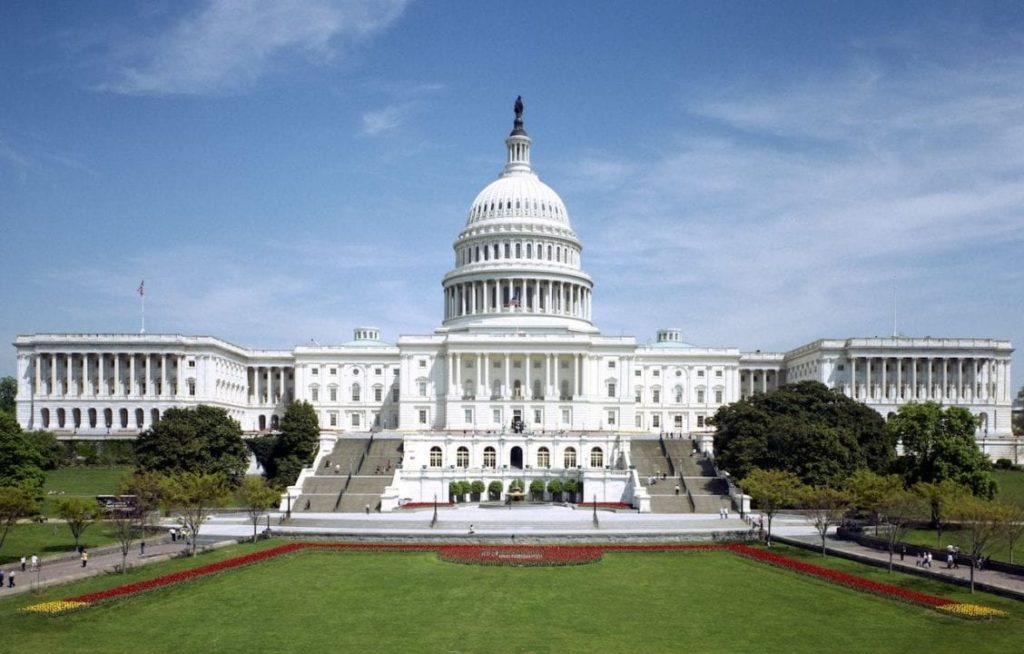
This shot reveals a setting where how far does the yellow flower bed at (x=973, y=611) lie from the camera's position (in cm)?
3762

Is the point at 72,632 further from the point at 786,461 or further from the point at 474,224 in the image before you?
the point at 474,224

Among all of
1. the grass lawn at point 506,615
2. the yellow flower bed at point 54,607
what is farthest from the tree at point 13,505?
the yellow flower bed at point 54,607

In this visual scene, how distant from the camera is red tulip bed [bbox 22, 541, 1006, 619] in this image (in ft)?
129

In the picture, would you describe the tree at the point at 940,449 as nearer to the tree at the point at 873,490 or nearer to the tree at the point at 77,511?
the tree at the point at 873,490

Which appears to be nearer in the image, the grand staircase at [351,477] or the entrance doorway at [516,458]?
the grand staircase at [351,477]

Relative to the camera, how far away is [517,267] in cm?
13200

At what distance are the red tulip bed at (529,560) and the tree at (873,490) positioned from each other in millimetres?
9326

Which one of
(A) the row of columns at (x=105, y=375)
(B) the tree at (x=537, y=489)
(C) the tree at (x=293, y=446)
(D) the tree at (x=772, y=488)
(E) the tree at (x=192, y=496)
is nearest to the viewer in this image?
(E) the tree at (x=192, y=496)

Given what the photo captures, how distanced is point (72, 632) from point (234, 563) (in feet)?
53.9

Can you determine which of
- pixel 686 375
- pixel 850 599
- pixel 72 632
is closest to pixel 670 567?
pixel 850 599

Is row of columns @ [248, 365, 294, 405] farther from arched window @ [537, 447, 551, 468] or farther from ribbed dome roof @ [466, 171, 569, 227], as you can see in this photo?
arched window @ [537, 447, 551, 468]

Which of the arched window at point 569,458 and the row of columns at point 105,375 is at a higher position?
the row of columns at point 105,375

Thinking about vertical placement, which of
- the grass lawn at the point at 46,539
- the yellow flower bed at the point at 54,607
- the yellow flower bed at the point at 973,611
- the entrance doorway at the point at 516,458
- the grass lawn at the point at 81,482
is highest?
the entrance doorway at the point at 516,458

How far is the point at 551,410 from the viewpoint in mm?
115375
